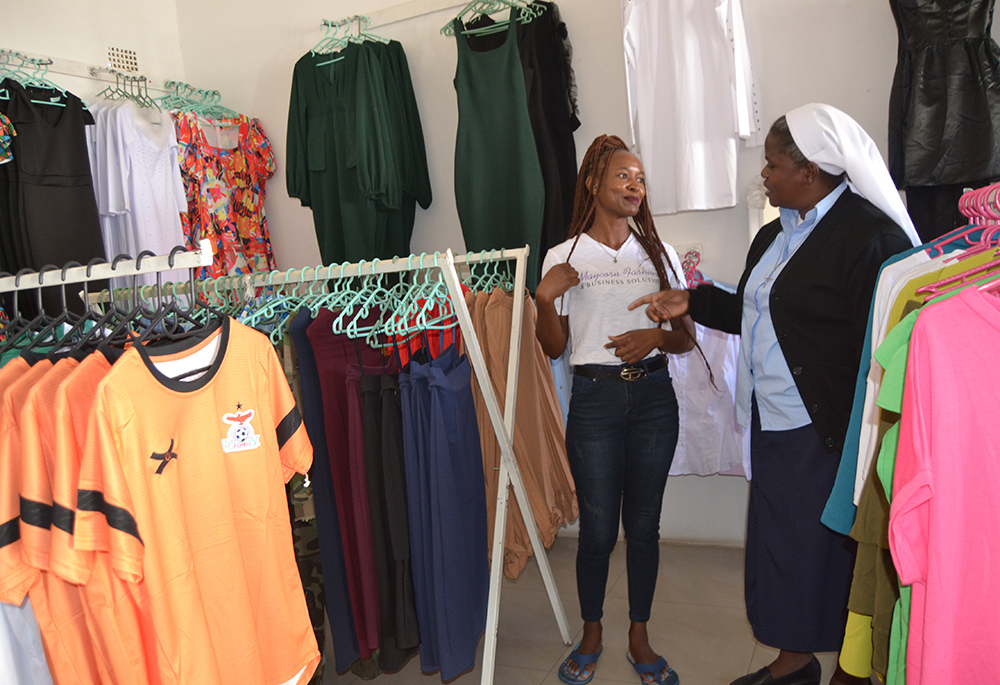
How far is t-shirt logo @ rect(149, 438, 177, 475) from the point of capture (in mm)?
1321

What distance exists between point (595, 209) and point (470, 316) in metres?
0.51

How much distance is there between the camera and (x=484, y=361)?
210 cm

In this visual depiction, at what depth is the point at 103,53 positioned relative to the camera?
3783 millimetres

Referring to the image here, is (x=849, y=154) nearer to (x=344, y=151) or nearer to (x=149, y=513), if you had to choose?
(x=149, y=513)

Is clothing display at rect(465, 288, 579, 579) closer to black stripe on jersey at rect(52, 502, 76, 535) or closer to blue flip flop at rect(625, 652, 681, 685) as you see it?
blue flip flop at rect(625, 652, 681, 685)

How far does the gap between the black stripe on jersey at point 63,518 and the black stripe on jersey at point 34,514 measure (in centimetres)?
5

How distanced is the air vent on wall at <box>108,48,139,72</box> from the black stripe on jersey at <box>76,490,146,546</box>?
133 inches

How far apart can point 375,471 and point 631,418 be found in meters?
0.76

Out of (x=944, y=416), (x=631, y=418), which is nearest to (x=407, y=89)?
(x=631, y=418)

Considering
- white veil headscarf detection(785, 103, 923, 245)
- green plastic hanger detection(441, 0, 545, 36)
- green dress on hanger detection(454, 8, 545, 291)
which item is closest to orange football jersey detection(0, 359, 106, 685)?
white veil headscarf detection(785, 103, 923, 245)

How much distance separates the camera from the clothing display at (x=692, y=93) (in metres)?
2.75

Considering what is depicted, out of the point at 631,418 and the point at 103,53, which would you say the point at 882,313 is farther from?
the point at 103,53

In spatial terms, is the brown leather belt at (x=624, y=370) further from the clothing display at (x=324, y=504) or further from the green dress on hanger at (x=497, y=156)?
the green dress on hanger at (x=497, y=156)

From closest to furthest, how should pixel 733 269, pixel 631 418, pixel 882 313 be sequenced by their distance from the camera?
1. pixel 882 313
2. pixel 631 418
3. pixel 733 269
